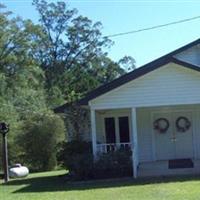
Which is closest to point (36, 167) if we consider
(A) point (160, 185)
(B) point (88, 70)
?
(A) point (160, 185)

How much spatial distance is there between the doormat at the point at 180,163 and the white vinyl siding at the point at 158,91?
2492 millimetres

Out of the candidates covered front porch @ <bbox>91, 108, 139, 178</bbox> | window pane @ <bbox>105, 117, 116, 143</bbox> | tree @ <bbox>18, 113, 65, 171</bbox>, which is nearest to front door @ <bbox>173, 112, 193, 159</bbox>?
covered front porch @ <bbox>91, 108, 139, 178</bbox>

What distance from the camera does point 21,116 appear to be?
43.6 meters

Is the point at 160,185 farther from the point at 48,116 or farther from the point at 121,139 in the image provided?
the point at 48,116

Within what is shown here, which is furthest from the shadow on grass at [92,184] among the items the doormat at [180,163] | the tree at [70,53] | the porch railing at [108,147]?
the tree at [70,53]

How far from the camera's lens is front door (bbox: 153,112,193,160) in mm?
25406

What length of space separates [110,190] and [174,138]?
29.3 feet

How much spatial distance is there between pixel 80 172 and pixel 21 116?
2327 centimetres

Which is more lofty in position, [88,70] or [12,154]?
[88,70]

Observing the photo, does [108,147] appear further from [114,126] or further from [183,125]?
[183,125]

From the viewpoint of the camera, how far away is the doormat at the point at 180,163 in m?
22.2

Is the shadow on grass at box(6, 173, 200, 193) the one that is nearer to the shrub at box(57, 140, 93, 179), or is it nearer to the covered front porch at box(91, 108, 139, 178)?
the shrub at box(57, 140, 93, 179)

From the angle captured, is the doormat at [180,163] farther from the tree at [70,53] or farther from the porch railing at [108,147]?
the tree at [70,53]

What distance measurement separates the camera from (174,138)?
2545 cm
